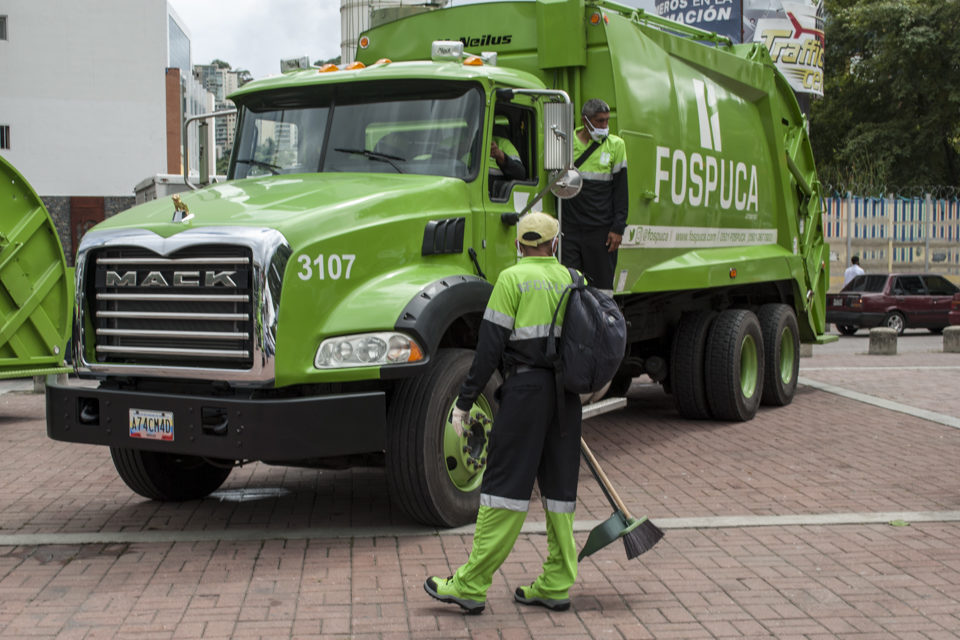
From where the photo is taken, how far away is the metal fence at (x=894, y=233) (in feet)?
101

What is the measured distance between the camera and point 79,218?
32188mm

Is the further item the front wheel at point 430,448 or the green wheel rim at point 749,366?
the green wheel rim at point 749,366

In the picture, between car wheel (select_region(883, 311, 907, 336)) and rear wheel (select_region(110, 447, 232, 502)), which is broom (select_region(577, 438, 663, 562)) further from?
car wheel (select_region(883, 311, 907, 336))

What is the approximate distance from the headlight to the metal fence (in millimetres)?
26126

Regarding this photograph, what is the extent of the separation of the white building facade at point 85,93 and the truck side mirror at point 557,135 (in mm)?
38211

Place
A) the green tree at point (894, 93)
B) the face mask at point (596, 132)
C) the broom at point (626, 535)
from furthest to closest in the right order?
1. the green tree at point (894, 93)
2. the face mask at point (596, 132)
3. the broom at point (626, 535)

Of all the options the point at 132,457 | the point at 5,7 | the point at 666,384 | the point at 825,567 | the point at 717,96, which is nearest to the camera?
the point at 825,567

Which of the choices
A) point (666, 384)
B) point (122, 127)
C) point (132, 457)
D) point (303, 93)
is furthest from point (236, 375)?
point (122, 127)

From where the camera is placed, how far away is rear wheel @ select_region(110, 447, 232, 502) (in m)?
7.39

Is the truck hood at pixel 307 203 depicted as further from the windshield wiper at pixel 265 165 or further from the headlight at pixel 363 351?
the headlight at pixel 363 351

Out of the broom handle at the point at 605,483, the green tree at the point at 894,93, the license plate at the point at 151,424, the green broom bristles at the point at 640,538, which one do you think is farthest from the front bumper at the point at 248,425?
the green tree at the point at 894,93

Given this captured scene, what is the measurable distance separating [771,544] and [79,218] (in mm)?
29043

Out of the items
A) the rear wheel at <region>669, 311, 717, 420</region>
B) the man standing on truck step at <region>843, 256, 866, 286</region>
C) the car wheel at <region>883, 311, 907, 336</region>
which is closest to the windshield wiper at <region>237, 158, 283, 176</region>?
the rear wheel at <region>669, 311, 717, 420</region>

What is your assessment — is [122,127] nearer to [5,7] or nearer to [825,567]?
[5,7]
